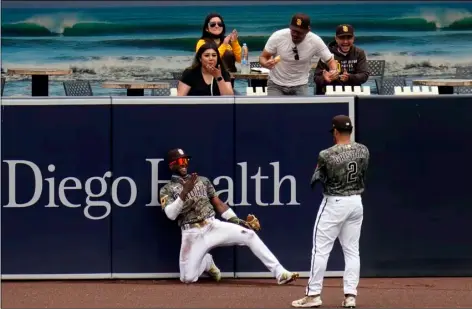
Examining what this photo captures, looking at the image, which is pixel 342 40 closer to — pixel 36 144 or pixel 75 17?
pixel 36 144

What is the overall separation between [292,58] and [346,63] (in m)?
0.70

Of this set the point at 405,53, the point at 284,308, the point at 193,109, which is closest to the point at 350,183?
the point at 284,308

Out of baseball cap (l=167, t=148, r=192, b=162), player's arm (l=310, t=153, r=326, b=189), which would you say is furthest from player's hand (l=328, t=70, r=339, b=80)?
player's arm (l=310, t=153, r=326, b=189)

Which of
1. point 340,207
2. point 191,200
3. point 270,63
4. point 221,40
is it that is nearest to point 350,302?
point 340,207

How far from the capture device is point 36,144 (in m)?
14.1

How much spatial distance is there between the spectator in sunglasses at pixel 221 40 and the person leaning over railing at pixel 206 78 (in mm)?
835

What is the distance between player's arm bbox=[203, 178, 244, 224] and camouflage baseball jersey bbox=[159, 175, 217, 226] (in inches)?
1.4

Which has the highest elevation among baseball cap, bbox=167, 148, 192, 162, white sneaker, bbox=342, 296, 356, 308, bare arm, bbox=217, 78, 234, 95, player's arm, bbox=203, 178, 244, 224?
bare arm, bbox=217, 78, 234, 95

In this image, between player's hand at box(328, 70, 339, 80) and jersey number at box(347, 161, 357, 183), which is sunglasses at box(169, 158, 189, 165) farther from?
player's hand at box(328, 70, 339, 80)

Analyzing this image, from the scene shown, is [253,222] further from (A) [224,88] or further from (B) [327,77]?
(B) [327,77]

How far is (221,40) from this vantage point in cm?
1634

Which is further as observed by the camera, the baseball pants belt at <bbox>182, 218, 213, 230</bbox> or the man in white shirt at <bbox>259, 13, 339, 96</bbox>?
→ the man in white shirt at <bbox>259, 13, 339, 96</bbox>

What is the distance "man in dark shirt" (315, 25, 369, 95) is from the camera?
51.2ft

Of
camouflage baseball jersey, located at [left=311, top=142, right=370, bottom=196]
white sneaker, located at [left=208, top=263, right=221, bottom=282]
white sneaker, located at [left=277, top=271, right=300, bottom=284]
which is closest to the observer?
camouflage baseball jersey, located at [left=311, top=142, right=370, bottom=196]
